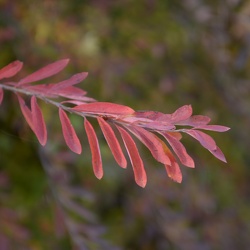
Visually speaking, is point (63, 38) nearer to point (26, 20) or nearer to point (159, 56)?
point (26, 20)

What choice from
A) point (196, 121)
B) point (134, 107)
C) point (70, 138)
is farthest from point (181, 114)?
point (134, 107)

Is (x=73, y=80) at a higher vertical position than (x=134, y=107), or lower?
higher

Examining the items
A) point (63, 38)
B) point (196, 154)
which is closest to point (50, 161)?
point (63, 38)

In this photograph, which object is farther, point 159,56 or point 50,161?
point 159,56

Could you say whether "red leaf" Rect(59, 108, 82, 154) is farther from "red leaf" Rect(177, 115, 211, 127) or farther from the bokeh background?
the bokeh background

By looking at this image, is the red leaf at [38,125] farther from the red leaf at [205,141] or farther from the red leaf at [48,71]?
the red leaf at [205,141]

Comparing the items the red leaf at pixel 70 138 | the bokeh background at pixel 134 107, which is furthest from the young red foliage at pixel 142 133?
the bokeh background at pixel 134 107

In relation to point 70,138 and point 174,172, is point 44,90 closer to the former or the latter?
point 70,138

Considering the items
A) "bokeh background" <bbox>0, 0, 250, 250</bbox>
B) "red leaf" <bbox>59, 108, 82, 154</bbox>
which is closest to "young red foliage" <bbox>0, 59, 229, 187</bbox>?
"red leaf" <bbox>59, 108, 82, 154</bbox>
